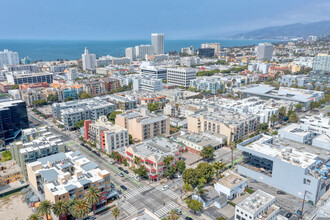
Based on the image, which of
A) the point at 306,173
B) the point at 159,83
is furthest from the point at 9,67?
the point at 306,173

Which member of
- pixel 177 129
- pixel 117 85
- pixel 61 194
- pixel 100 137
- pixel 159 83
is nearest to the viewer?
pixel 61 194

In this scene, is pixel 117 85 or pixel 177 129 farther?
pixel 117 85

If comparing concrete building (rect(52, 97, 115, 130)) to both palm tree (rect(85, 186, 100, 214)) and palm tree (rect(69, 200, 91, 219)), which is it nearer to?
palm tree (rect(85, 186, 100, 214))

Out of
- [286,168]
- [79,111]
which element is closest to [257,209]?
[286,168]

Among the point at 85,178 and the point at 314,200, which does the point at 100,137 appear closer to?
the point at 85,178

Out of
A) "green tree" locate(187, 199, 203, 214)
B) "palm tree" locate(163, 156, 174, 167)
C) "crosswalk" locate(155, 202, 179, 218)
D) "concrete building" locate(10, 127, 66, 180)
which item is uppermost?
"concrete building" locate(10, 127, 66, 180)

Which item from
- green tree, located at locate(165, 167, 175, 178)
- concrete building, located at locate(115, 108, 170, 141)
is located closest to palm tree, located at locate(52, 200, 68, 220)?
green tree, located at locate(165, 167, 175, 178)
